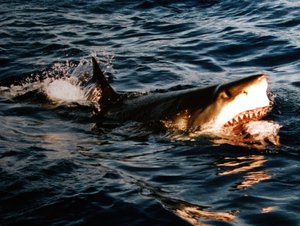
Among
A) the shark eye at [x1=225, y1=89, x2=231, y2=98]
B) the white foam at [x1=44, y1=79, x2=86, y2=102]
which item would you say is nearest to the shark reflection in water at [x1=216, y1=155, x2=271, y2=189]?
the shark eye at [x1=225, y1=89, x2=231, y2=98]

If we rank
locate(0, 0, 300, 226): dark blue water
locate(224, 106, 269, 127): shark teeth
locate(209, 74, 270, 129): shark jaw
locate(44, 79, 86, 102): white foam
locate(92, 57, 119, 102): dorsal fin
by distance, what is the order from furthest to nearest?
locate(44, 79, 86, 102): white foam
locate(92, 57, 119, 102): dorsal fin
locate(224, 106, 269, 127): shark teeth
locate(209, 74, 270, 129): shark jaw
locate(0, 0, 300, 226): dark blue water

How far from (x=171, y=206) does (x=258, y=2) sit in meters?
11.2

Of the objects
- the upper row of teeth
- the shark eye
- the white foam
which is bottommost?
the white foam

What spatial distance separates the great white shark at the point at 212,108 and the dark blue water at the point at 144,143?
0.52 feet

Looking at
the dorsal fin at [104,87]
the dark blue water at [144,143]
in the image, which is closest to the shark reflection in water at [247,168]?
the dark blue water at [144,143]

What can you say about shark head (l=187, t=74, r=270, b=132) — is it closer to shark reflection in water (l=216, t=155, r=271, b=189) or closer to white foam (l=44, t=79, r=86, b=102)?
shark reflection in water (l=216, t=155, r=271, b=189)

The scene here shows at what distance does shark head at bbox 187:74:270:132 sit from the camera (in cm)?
461

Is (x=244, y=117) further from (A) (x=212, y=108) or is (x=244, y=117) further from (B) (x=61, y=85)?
(B) (x=61, y=85)

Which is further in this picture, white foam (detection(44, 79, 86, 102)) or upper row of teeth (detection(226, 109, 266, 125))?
white foam (detection(44, 79, 86, 102))

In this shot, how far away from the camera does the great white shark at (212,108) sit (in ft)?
15.2

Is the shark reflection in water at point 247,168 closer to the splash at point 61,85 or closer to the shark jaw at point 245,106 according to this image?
the shark jaw at point 245,106

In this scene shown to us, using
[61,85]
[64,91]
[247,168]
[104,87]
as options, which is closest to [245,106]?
[247,168]

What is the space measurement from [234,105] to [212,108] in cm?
21

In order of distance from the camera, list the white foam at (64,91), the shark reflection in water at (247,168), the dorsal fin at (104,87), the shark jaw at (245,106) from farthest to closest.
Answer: the white foam at (64,91)
the dorsal fin at (104,87)
the shark jaw at (245,106)
the shark reflection in water at (247,168)
